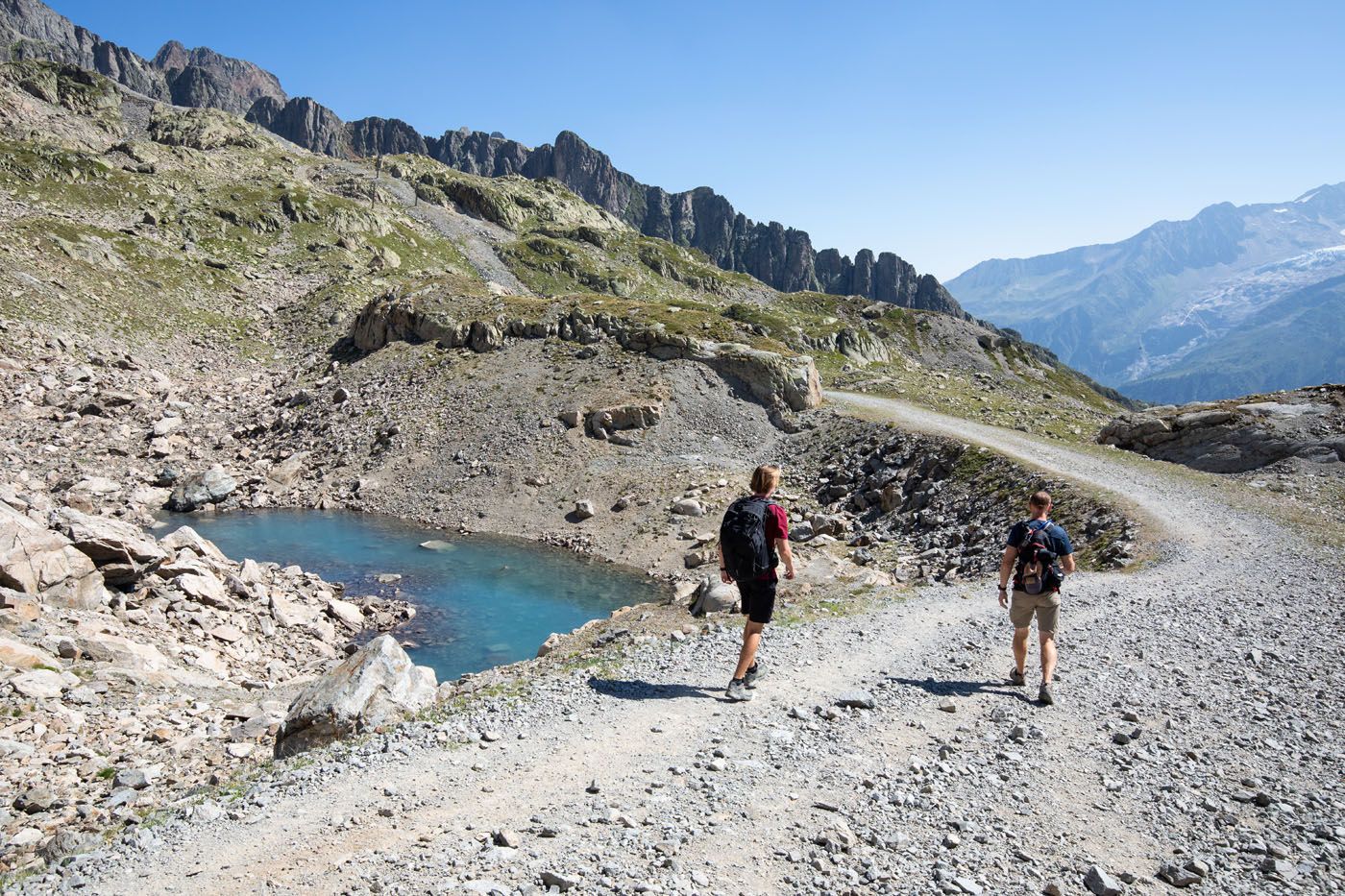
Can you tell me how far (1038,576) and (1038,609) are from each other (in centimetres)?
66

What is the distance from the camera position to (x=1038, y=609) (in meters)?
12.6

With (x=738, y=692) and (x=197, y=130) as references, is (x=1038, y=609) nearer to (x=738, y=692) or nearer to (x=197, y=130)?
(x=738, y=692)

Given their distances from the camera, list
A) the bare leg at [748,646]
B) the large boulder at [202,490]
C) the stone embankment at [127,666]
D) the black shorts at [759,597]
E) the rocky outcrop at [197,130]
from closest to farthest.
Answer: the stone embankment at [127,666] < the black shorts at [759,597] < the bare leg at [748,646] < the large boulder at [202,490] < the rocky outcrop at [197,130]

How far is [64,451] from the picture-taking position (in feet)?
140

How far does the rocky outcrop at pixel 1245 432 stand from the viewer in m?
32.8

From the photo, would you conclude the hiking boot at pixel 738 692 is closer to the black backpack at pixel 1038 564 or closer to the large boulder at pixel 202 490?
the black backpack at pixel 1038 564

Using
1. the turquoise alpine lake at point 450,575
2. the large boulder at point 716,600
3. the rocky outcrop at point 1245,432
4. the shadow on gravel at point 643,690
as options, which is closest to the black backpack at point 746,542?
the shadow on gravel at point 643,690

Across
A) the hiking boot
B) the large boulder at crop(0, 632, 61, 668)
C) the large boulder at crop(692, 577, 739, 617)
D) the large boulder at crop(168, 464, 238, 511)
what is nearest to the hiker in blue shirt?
the hiking boot

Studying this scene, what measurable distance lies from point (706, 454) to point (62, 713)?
115 feet

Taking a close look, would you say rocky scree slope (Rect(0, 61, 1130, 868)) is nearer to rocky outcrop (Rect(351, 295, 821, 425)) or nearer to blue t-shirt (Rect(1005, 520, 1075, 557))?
rocky outcrop (Rect(351, 295, 821, 425))

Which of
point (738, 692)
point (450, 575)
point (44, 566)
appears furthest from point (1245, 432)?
point (44, 566)

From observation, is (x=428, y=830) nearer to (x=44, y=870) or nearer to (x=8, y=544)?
(x=44, y=870)

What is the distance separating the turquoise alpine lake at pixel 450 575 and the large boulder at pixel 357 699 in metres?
10.8

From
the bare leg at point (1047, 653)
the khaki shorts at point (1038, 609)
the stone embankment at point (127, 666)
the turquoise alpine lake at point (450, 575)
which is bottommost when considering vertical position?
the turquoise alpine lake at point (450, 575)
